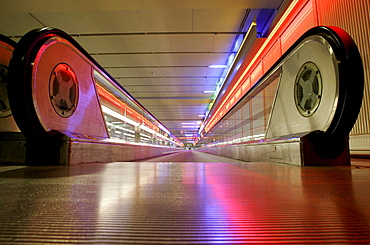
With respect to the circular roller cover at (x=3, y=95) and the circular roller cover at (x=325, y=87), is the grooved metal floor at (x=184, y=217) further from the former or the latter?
the circular roller cover at (x=3, y=95)

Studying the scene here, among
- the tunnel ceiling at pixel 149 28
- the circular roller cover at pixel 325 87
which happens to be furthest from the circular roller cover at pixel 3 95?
the circular roller cover at pixel 325 87

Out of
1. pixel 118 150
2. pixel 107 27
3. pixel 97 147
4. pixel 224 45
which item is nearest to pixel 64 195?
pixel 97 147

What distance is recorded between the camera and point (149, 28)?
24.9 ft

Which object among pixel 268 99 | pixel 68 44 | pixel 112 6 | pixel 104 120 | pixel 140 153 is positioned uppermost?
pixel 112 6

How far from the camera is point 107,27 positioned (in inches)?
296

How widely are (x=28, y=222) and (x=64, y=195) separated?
1.46ft

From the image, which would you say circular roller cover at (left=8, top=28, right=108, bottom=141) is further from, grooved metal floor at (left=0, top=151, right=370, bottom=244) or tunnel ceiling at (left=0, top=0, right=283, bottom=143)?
tunnel ceiling at (left=0, top=0, right=283, bottom=143)

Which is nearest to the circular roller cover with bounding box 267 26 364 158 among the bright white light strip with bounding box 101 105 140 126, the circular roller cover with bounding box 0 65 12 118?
the bright white light strip with bounding box 101 105 140 126

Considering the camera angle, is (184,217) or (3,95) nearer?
(184,217)

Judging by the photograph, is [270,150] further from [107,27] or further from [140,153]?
[107,27]

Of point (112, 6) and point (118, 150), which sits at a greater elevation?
point (112, 6)

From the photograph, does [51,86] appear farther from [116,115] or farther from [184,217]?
[184,217]

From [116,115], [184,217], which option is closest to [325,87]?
[184,217]

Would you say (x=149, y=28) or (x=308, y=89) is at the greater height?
(x=149, y=28)
